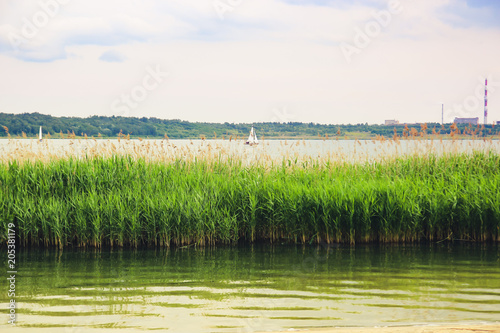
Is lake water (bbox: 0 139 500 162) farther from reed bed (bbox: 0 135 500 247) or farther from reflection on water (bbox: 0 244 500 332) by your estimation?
reflection on water (bbox: 0 244 500 332)

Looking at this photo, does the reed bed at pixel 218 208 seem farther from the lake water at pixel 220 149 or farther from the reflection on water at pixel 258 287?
the lake water at pixel 220 149

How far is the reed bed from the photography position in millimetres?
10461

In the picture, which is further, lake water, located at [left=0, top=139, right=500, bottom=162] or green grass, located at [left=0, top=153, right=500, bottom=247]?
lake water, located at [left=0, top=139, right=500, bottom=162]

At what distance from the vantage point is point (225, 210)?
10.8 m

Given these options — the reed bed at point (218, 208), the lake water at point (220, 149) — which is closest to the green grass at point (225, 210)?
the reed bed at point (218, 208)

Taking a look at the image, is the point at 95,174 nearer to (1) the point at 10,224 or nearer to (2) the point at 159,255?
(1) the point at 10,224

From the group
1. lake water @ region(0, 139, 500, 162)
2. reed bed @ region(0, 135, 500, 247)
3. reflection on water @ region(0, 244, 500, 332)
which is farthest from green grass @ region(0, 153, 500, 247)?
lake water @ region(0, 139, 500, 162)

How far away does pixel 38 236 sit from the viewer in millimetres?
10539

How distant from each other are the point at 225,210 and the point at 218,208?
347 mm

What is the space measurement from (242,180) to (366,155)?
4.86 metres

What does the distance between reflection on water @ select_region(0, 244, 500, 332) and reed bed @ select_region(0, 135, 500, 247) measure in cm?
58

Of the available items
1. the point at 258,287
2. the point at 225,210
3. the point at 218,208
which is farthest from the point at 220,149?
the point at 258,287

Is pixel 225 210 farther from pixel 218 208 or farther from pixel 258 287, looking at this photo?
pixel 258 287

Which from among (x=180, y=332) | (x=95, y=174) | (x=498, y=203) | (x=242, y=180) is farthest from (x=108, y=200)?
(x=498, y=203)
